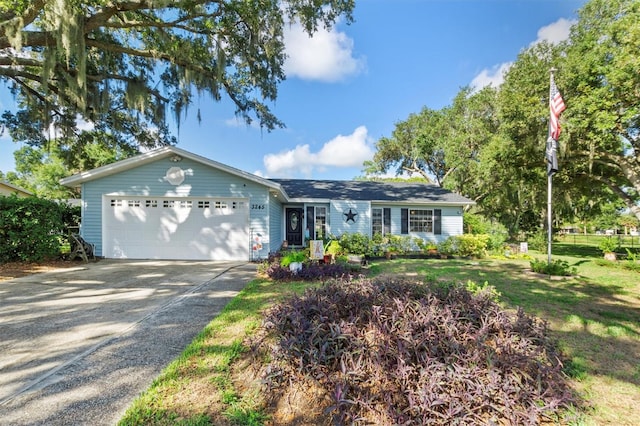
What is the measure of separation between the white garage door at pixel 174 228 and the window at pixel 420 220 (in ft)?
25.5

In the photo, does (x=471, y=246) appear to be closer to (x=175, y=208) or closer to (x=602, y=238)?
(x=175, y=208)

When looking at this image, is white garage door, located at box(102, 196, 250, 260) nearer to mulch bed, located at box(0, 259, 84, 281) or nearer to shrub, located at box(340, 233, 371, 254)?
mulch bed, located at box(0, 259, 84, 281)

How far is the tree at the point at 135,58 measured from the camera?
742 centimetres

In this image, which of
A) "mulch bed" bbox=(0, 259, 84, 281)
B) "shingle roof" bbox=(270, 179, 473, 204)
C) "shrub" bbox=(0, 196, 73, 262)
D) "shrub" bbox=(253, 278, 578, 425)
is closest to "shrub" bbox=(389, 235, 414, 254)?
"shingle roof" bbox=(270, 179, 473, 204)

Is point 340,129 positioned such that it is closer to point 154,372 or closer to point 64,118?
point 64,118

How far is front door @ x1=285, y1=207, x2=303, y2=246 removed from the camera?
13695mm

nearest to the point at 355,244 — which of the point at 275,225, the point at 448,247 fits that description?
the point at 275,225

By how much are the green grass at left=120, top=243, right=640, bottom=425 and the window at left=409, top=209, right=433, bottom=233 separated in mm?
7365

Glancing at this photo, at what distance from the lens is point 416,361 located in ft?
7.56

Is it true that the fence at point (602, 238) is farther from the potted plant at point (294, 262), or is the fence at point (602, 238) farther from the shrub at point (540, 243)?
the potted plant at point (294, 262)

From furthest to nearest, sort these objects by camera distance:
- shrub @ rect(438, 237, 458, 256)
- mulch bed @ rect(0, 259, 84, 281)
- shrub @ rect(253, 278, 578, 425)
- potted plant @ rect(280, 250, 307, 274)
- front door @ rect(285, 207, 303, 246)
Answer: front door @ rect(285, 207, 303, 246) → shrub @ rect(438, 237, 458, 256) → mulch bed @ rect(0, 259, 84, 281) → potted plant @ rect(280, 250, 307, 274) → shrub @ rect(253, 278, 578, 425)

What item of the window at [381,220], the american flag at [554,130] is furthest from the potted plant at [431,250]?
the american flag at [554,130]

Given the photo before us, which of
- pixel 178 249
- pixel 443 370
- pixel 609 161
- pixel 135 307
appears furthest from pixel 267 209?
pixel 609 161

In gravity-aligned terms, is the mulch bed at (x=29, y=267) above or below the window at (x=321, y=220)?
below
